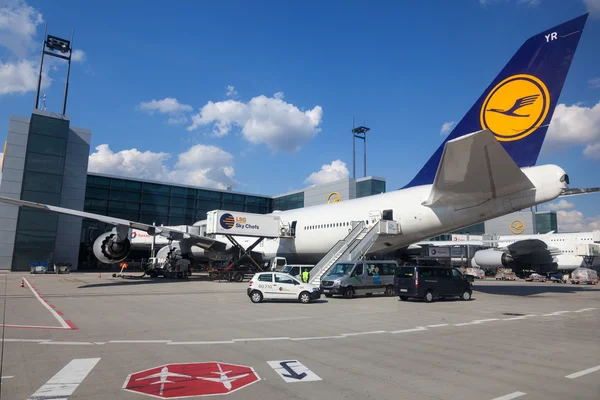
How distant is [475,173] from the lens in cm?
1650

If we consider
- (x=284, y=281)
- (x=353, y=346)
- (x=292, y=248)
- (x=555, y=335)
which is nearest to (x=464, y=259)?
(x=292, y=248)

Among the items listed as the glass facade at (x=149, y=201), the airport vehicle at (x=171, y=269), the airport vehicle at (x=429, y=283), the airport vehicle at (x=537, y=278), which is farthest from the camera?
the glass facade at (x=149, y=201)

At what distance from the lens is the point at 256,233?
99.6ft

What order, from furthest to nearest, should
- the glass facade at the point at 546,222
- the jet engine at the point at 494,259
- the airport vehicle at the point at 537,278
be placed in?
1. the glass facade at the point at 546,222
2. the airport vehicle at the point at 537,278
3. the jet engine at the point at 494,259

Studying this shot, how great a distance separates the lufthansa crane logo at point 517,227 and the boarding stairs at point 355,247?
78.1 m

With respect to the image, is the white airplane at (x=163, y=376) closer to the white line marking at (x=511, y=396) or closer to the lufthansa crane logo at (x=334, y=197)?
the white line marking at (x=511, y=396)

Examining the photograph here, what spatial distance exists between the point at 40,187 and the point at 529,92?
4627cm

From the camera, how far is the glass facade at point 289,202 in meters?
63.7

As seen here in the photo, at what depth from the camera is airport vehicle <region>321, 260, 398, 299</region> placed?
64.6 ft

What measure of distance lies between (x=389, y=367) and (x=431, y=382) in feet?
3.14

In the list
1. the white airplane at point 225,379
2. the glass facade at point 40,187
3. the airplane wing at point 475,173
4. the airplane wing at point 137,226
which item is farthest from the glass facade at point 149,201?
the white airplane at point 225,379

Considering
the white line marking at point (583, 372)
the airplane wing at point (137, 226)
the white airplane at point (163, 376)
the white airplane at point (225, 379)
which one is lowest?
the white airplane at point (163, 376)

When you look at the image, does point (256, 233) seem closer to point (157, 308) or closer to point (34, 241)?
point (157, 308)

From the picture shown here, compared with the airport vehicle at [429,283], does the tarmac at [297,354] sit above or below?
below
